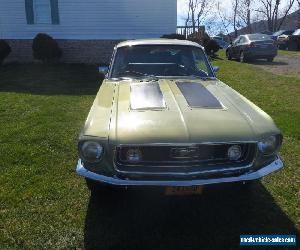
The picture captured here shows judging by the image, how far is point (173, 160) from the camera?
3.51 meters

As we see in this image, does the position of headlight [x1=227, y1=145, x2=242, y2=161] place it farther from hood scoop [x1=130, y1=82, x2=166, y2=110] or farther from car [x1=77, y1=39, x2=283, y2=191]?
hood scoop [x1=130, y1=82, x2=166, y2=110]

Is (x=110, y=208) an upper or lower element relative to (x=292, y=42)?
lower

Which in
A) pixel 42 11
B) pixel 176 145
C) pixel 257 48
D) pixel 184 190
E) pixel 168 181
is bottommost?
pixel 184 190

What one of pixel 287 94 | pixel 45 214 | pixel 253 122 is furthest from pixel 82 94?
pixel 253 122

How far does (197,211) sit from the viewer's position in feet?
13.6

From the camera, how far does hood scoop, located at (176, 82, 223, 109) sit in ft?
13.6

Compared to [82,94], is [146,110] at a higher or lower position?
higher

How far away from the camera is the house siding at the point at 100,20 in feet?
52.8

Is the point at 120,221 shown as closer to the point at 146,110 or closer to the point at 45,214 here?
the point at 45,214

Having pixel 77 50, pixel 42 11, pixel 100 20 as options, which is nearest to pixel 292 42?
pixel 100 20

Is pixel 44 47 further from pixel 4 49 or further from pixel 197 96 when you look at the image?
pixel 197 96

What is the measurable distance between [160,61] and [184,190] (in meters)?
2.60

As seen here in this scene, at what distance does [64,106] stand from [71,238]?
577 cm

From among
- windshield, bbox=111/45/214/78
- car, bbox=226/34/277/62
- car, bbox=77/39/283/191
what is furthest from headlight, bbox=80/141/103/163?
car, bbox=226/34/277/62
